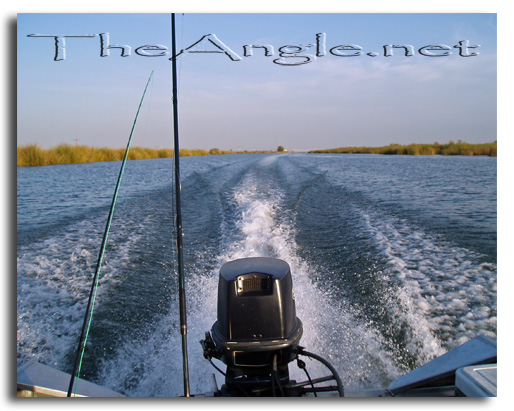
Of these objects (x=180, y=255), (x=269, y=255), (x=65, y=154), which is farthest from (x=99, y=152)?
(x=180, y=255)

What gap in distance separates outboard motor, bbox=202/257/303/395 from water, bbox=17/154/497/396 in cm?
47

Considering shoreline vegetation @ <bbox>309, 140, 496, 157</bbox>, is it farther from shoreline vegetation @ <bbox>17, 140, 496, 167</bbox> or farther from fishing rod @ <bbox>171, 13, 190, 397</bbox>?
fishing rod @ <bbox>171, 13, 190, 397</bbox>

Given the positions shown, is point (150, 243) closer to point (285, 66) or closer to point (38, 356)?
point (38, 356)

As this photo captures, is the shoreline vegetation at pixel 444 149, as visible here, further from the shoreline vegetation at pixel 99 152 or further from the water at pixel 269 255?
the water at pixel 269 255

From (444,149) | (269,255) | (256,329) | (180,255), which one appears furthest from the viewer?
(444,149)

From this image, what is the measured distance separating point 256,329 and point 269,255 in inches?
66.3

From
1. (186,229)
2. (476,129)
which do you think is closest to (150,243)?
(186,229)

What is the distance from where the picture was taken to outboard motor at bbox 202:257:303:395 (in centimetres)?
137

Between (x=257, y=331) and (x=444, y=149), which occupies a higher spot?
(x=444, y=149)

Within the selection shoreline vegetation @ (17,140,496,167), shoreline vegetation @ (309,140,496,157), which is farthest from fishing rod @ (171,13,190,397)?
shoreline vegetation @ (309,140,496,157)

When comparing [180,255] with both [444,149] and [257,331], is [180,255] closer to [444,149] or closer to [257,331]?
[257,331]

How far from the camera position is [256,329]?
1369 mm

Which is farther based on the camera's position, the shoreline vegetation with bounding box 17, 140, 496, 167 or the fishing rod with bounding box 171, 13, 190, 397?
the shoreline vegetation with bounding box 17, 140, 496, 167

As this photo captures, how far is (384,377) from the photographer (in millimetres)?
1759
